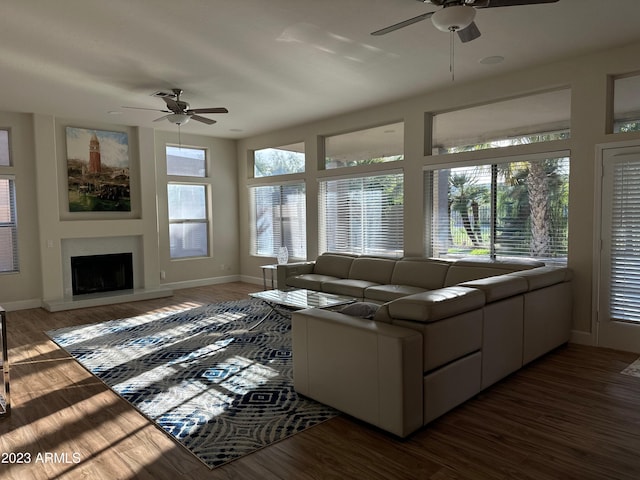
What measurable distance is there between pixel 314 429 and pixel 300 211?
18.0 feet

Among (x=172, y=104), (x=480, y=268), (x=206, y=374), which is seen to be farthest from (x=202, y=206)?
(x=480, y=268)

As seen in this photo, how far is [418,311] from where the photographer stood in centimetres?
276

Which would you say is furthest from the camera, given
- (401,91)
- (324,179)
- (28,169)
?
(324,179)

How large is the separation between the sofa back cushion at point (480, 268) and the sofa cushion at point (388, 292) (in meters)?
0.40

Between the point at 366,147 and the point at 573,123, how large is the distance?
2959 mm

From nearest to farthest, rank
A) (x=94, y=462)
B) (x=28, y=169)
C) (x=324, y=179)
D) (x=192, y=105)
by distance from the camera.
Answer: (x=94, y=462)
(x=192, y=105)
(x=28, y=169)
(x=324, y=179)

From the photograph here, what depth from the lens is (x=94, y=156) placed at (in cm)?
733

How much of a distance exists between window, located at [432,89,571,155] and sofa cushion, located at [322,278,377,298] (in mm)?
2041

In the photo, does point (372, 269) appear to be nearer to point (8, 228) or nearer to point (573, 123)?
point (573, 123)

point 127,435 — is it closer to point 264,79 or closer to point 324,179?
point 264,79

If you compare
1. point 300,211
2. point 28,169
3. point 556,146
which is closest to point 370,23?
point 556,146

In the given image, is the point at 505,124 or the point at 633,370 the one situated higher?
the point at 505,124

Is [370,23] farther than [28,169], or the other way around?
[28,169]

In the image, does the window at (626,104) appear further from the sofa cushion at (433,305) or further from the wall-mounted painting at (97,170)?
the wall-mounted painting at (97,170)
